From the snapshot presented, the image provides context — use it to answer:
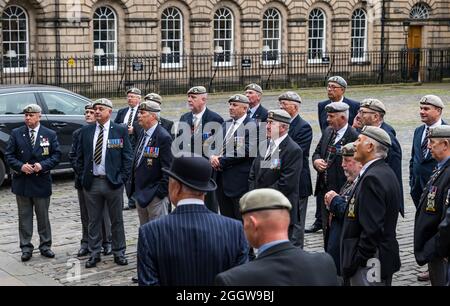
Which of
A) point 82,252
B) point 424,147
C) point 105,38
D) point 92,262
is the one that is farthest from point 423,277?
point 105,38

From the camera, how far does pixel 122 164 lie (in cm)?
942

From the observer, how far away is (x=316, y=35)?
38312 millimetres

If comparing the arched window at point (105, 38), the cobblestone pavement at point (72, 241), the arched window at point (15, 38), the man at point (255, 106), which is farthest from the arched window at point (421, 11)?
the man at point (255, 106)

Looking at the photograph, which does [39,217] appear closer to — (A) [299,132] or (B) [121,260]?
(B) [121,260]

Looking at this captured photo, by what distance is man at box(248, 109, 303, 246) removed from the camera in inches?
331

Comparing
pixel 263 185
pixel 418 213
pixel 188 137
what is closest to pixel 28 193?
pixel 188 137

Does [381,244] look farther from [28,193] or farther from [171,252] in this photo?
[28,193]

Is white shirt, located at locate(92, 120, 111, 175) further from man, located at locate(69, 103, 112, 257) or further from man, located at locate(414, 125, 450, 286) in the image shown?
man, located at locate(414, 125, 450, 286)

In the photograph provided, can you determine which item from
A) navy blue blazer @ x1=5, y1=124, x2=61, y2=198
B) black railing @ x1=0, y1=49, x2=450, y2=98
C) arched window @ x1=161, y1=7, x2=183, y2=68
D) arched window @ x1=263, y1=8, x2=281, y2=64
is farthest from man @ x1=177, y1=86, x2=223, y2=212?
arched window @ x1=263, y1=8, x2=281, y2=64

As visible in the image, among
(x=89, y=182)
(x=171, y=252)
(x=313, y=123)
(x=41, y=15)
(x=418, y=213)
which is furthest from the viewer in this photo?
(x=41, y=15)

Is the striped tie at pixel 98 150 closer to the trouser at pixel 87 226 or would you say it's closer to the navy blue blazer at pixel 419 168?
the trouser at pixel 87 226

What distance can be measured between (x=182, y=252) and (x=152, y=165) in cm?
416

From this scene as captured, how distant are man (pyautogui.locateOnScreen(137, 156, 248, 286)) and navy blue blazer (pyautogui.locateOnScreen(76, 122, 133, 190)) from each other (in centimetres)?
440

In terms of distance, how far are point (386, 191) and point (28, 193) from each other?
197 inches
